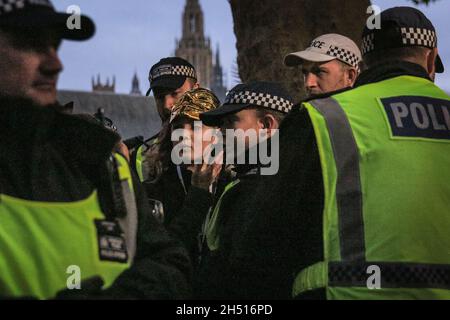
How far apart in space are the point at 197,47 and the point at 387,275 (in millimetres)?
113734

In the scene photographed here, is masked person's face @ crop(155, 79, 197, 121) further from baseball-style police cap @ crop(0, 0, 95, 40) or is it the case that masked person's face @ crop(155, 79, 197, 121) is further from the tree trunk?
baseball-style police cap @ crop(0, 0, 95, 40)

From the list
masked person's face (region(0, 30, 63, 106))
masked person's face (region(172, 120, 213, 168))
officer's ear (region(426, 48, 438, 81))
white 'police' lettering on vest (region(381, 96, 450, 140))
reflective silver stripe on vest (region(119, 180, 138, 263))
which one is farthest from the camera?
masked person's face (region(172, 120, 213, 168))

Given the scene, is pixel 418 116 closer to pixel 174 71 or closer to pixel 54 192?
pixel 54 192

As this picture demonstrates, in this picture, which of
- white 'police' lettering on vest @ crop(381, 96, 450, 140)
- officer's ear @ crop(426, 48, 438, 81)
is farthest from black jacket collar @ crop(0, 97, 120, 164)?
officer's ear @ crop(426, 48, 438, 81)

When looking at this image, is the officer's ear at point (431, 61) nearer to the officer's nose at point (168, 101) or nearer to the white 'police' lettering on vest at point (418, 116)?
the white 'police' lettering on vest at point (418, 116)

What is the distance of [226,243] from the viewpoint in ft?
9.83

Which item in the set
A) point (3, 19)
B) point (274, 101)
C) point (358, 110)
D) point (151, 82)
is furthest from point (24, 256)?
point (151, 82)

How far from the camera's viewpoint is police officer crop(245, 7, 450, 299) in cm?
239

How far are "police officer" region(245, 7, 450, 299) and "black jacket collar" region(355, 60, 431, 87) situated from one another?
0.09 m

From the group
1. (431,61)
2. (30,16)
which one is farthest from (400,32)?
(30,16)

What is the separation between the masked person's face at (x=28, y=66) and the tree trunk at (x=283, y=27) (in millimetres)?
3776

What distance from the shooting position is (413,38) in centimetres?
277
